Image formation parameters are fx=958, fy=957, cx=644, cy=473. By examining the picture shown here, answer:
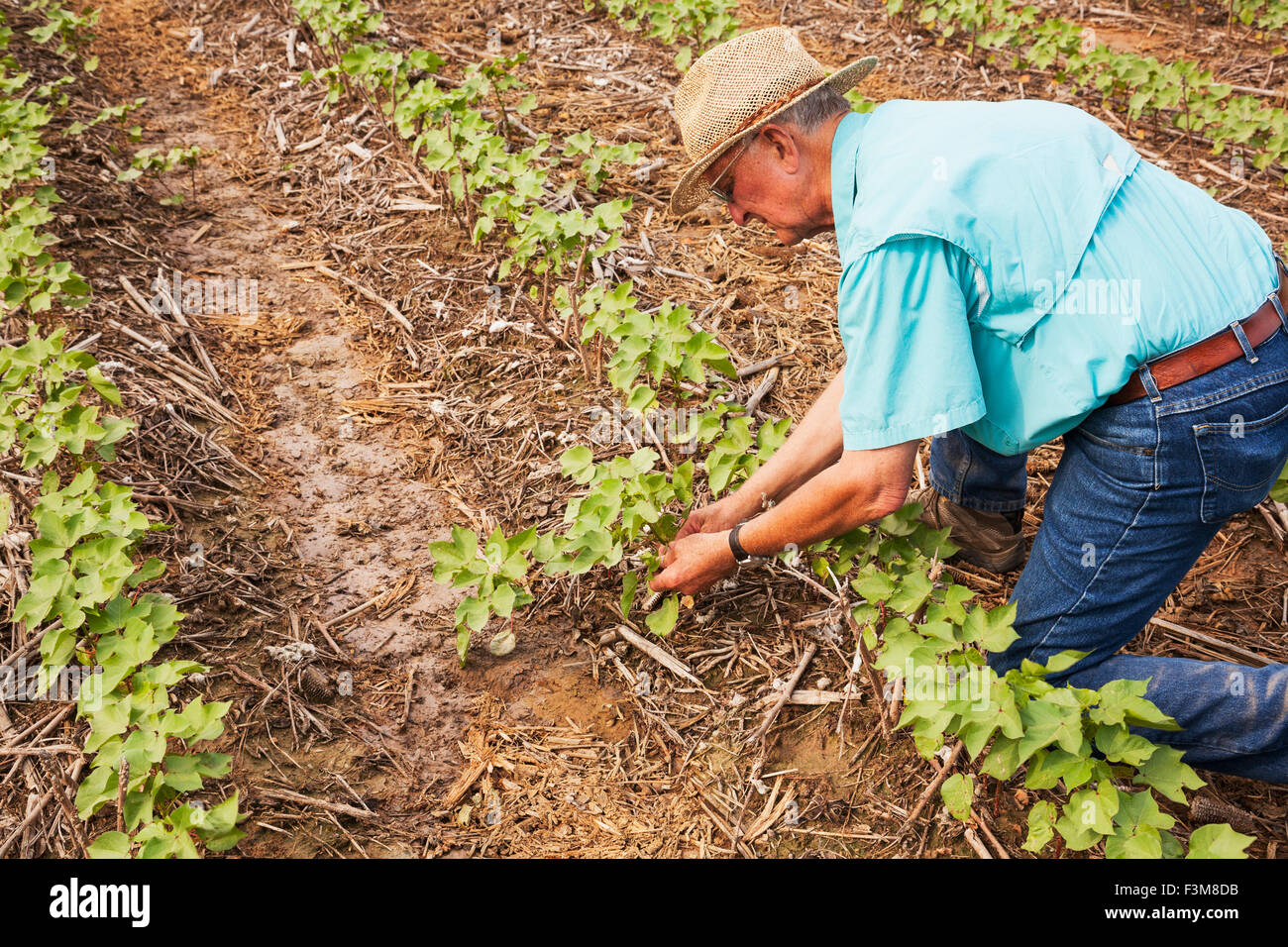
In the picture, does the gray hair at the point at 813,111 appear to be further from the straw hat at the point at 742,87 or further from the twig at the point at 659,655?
the twig at the point at 659,655

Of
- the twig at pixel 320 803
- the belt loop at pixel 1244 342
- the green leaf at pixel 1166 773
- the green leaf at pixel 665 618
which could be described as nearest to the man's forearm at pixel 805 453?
the green leaf at pixel 665 618

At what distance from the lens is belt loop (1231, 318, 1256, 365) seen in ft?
6.34

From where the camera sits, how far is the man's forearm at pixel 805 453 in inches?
94.0

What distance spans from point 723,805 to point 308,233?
3.33m

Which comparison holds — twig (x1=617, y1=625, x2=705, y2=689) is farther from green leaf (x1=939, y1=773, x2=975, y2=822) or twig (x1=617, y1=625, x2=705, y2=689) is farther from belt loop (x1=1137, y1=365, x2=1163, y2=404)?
belt loop (x1=1137, y1=365, x2=1163, y2=404)

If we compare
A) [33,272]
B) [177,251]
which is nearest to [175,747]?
[33,272]

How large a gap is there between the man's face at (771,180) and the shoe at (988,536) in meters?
1.03

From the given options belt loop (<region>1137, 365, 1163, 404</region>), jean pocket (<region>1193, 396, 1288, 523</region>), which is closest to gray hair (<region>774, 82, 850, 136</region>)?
belt loop (<region>1137, 365, 1163, 404</region>)

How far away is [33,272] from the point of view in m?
3.57

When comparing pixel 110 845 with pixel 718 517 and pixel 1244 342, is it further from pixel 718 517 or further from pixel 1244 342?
pixel 1244 342

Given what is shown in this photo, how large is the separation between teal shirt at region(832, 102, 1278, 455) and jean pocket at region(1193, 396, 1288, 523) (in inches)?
8.0

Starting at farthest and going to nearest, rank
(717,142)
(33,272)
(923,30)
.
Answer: (923,30) → (33,272) → (717,142)

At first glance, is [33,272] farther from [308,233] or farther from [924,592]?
[924,592]

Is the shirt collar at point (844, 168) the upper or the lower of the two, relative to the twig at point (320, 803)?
upper
